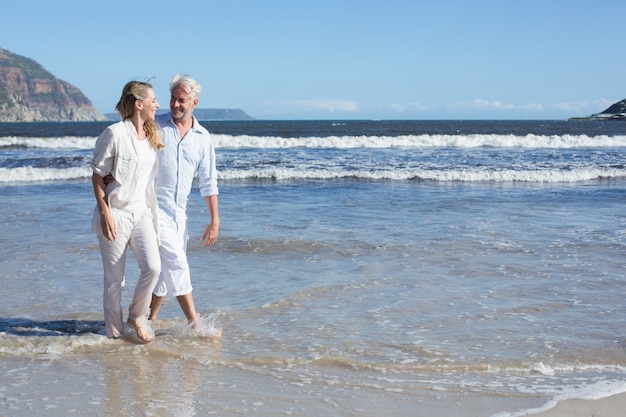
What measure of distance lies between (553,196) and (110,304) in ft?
36.5

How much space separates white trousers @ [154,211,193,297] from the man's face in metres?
0.74

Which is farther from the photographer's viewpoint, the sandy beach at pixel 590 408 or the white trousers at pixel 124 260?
the white trousers at pixel 124 260

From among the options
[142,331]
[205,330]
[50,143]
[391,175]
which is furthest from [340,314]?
[50,143]

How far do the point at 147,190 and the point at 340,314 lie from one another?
6.45 feet

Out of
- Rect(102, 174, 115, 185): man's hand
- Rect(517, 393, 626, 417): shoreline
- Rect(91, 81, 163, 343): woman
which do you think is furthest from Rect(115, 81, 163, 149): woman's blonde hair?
Rect(517, 393, 626, 417): shoreline

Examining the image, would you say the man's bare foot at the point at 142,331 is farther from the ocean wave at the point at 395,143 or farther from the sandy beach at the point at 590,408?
the ocean wave at the point at 395,143

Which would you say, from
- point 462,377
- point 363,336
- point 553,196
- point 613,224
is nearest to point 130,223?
point 363,336

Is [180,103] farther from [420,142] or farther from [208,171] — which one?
[420,142]

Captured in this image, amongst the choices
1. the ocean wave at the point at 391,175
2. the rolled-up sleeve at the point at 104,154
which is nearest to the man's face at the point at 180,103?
the rolled-up sleeve at the point at 104,154

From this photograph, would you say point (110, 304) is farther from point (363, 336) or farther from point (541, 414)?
point (541, 414)

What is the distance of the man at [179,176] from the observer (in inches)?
196

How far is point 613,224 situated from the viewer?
1023 centimetres

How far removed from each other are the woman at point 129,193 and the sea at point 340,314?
526 millimetres

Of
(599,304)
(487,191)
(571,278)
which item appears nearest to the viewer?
(599,304)
